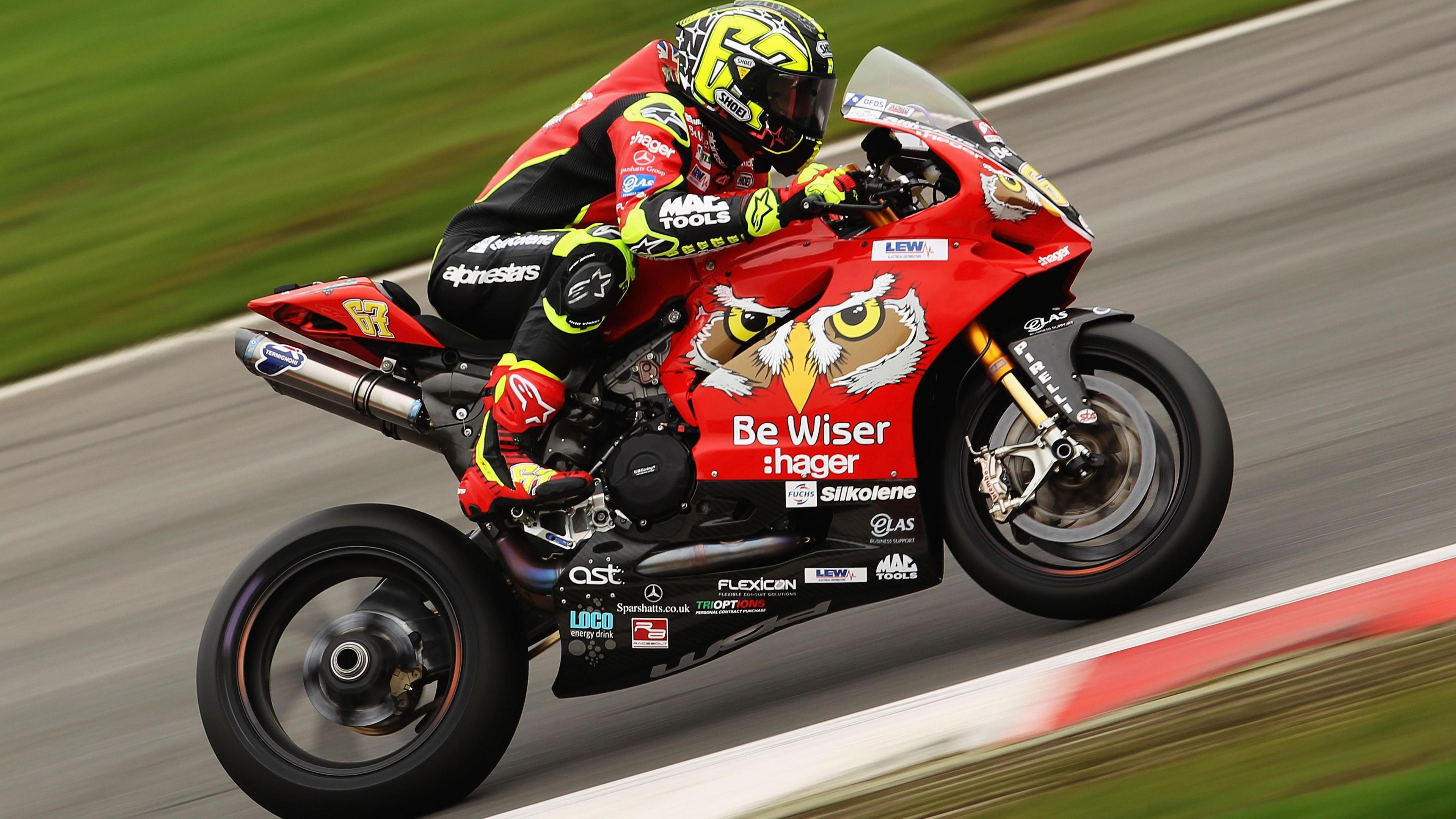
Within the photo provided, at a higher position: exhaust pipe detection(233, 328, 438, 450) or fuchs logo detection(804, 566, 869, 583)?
exhaust pipe detection(233, 328, 438, 450)

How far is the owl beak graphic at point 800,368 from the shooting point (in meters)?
4.25

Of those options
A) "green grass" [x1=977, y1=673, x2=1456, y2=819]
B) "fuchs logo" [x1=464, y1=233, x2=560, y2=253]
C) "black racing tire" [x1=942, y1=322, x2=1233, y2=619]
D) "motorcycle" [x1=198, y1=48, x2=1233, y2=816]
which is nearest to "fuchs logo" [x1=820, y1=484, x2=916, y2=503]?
"motorcycle" [x1=198, y1=48, x2=1233, y2=816]

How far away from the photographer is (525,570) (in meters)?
4.49

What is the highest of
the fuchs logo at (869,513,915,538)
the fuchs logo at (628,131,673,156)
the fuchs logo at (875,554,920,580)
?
the fuchs logo at (628,131,673,156)

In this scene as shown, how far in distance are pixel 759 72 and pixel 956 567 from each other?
1.84 m

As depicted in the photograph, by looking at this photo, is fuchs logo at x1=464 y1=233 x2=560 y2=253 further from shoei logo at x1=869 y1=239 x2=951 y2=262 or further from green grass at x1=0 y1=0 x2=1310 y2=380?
green grass at x1=0 y1=0 x2=1310 y2=380

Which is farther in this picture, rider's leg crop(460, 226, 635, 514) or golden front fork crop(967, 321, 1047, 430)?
rider's leg crop(460, 226, 635, 514)

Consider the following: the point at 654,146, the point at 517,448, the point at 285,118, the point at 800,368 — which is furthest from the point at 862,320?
the point at 285,118

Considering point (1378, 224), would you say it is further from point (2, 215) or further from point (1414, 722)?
point (2, 215)

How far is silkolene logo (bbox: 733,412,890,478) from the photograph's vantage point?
167 inches

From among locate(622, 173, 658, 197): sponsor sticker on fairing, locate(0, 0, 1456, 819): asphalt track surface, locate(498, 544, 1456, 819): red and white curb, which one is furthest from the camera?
locate(0, 0, 1456, 819): asphalt track surface

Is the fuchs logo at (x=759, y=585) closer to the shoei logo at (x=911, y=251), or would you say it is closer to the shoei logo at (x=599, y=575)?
the shoei logo at (x=599, y=575)

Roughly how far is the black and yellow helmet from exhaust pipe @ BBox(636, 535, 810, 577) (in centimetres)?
111

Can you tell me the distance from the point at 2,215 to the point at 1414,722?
9365 mm
